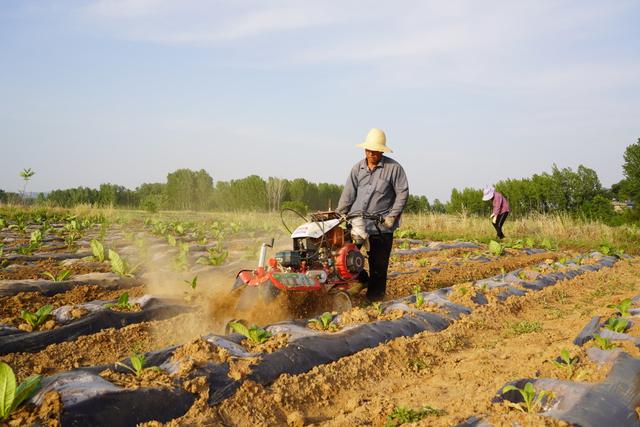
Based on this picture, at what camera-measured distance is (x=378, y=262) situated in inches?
235

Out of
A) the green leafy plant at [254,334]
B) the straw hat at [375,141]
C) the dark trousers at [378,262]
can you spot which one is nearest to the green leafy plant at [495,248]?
the dark trousers at [378,262]

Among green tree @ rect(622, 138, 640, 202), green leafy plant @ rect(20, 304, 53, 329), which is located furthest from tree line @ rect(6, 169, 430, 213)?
green leafy plant @ rect(20, 304, 53, 329)

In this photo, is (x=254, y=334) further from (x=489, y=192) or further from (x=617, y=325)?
(x=489, y=192)

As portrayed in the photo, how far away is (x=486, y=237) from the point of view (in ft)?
54.5

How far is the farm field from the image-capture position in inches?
114

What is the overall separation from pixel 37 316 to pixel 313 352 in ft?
9.07

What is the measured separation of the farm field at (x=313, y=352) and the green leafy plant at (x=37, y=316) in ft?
0.05

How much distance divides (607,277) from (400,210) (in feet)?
18.5

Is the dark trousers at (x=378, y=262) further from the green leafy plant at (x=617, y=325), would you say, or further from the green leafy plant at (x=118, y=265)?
the green leafy plant at (x=118, y=265)

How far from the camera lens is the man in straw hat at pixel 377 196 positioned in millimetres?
5781

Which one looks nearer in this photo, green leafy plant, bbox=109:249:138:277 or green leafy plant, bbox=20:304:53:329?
green leafy plant, bbox=20:304:53:329

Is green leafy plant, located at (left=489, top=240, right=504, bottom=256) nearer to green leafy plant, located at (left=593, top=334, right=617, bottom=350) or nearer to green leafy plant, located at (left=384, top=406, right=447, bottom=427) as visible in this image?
green leafy plant, located at (left=593, top=334, right=617, bottom=350)

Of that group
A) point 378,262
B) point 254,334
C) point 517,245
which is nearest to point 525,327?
point 378,262

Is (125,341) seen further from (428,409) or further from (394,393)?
(428,409)
